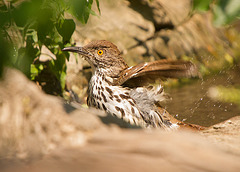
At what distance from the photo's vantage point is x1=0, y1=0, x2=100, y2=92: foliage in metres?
2.04

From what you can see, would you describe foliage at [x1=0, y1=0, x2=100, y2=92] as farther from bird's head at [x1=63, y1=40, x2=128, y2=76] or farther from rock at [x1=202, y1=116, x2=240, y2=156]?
rock at [x1=202, y1=116, x2=240, y2=156]

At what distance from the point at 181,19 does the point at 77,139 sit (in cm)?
705

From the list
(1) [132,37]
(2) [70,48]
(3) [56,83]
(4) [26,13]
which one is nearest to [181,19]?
(1) [132,37]

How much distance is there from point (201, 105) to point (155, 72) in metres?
2.74

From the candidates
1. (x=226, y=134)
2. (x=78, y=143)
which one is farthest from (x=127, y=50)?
(x=78, y=143)

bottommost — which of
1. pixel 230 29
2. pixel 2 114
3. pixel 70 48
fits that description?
pixel 2 114

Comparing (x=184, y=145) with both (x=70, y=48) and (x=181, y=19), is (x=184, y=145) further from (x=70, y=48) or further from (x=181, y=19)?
(x=181, y=19)

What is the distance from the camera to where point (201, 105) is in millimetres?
5941

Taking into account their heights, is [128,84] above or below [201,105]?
below

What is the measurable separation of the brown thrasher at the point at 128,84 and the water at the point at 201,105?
134cm

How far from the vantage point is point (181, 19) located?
859 cm

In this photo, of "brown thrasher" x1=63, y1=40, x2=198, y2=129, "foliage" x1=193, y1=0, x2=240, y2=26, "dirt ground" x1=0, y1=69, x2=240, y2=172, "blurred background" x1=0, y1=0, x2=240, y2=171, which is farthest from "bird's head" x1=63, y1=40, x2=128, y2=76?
"foliage" x1=193, y1=0, x2=240, y2=26

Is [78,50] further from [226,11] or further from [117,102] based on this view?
[226,11]

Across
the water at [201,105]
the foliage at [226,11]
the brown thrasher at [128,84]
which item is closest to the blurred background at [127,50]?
the water at [201,105]
